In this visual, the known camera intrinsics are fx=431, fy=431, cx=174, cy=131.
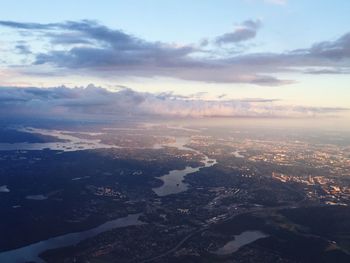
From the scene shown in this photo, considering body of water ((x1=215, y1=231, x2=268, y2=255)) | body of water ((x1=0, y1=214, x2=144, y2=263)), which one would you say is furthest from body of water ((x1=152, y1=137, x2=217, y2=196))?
body of water ((x1=215, y1=231, x2=268, y2=255))

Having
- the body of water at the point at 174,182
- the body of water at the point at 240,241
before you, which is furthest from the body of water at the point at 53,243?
the body of water at the point at 174,182

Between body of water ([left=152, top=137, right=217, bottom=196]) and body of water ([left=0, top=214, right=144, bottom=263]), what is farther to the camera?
body of water ([left=152, top=137, right=217, bottom=196])

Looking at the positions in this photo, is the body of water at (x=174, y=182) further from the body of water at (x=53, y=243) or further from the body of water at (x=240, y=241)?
the body of water at (x=240, y=241)

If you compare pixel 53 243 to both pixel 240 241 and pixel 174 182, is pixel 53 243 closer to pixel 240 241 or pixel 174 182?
pixel 240 241

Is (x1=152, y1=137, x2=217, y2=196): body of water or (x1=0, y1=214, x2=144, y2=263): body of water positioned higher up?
(x1=152, y1=137, x2=217, y2=196): body of water

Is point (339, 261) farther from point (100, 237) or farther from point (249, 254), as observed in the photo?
point (100, 237)

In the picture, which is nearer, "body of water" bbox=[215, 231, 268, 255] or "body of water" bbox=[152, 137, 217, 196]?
"body of water" bbox=[215, 231, 268, 255]

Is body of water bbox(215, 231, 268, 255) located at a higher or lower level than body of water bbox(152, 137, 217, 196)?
lower

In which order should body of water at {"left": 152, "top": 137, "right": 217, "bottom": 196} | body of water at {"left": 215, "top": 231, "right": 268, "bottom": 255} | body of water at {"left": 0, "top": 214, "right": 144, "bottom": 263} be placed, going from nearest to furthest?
1. body of water at {"left": 0, "top": 214, "right": 144, "bottom": 263}
2. body of water at {"left": 215, "top": 231, "right": 268, "bottom": 255}
3. body of water at {"left": 152, "top": 137, "right": 217, "bottom": 196}

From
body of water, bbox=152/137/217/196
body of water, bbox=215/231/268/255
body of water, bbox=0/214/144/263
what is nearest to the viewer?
body of water, bbox=0/214/144/263

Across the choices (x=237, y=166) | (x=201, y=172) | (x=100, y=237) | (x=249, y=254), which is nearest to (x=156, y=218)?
(x=100, y=237)

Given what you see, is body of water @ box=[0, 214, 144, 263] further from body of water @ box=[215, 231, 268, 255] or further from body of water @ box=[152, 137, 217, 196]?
body of water @ box=[152, 137, 217, 196]
